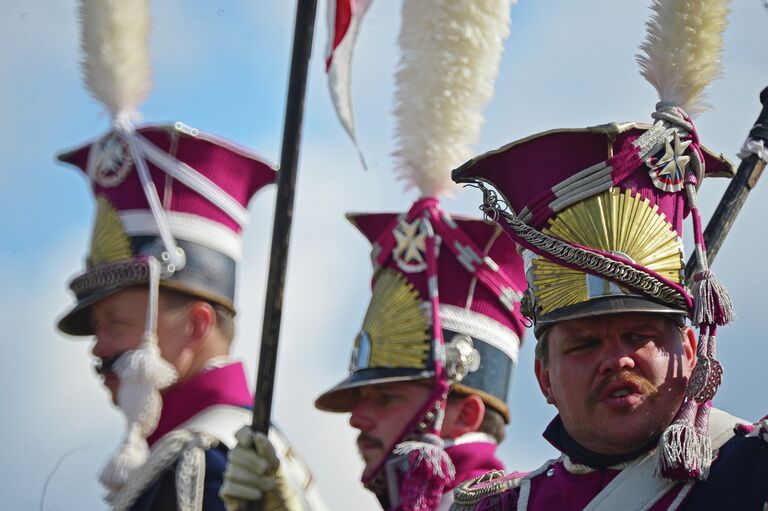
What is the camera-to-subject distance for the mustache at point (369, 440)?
755 cm

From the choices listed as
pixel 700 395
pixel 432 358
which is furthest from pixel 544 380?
pixel 432 358

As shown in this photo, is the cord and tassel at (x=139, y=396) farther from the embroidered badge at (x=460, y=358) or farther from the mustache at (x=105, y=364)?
the embroidered badge at (x=460, y=358)

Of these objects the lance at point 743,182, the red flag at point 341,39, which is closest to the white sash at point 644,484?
the lance at point 743,182

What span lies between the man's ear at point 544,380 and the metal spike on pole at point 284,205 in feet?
2.88

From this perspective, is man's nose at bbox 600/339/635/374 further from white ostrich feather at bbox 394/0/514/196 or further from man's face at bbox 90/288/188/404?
man's face at bbox 90/288/188/404

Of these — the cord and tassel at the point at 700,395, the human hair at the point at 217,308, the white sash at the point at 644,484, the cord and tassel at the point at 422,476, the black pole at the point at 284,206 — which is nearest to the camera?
the cord and tassel at the point at 700,395

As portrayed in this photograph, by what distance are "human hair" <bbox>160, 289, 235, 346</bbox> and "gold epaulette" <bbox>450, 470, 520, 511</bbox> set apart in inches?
108

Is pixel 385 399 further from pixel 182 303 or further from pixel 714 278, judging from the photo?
pixel 714 278

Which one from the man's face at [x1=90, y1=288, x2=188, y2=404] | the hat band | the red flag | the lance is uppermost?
the red flag

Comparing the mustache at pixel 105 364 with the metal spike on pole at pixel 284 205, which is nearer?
the metal spike on pole at pixel 284 205

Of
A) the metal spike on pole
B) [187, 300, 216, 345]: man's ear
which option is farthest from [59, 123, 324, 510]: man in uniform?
the metal spike on pole

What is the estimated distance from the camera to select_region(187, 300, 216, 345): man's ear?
8.01 meters

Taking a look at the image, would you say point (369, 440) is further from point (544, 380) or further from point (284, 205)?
point (284, 205)

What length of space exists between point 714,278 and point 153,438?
376cm
